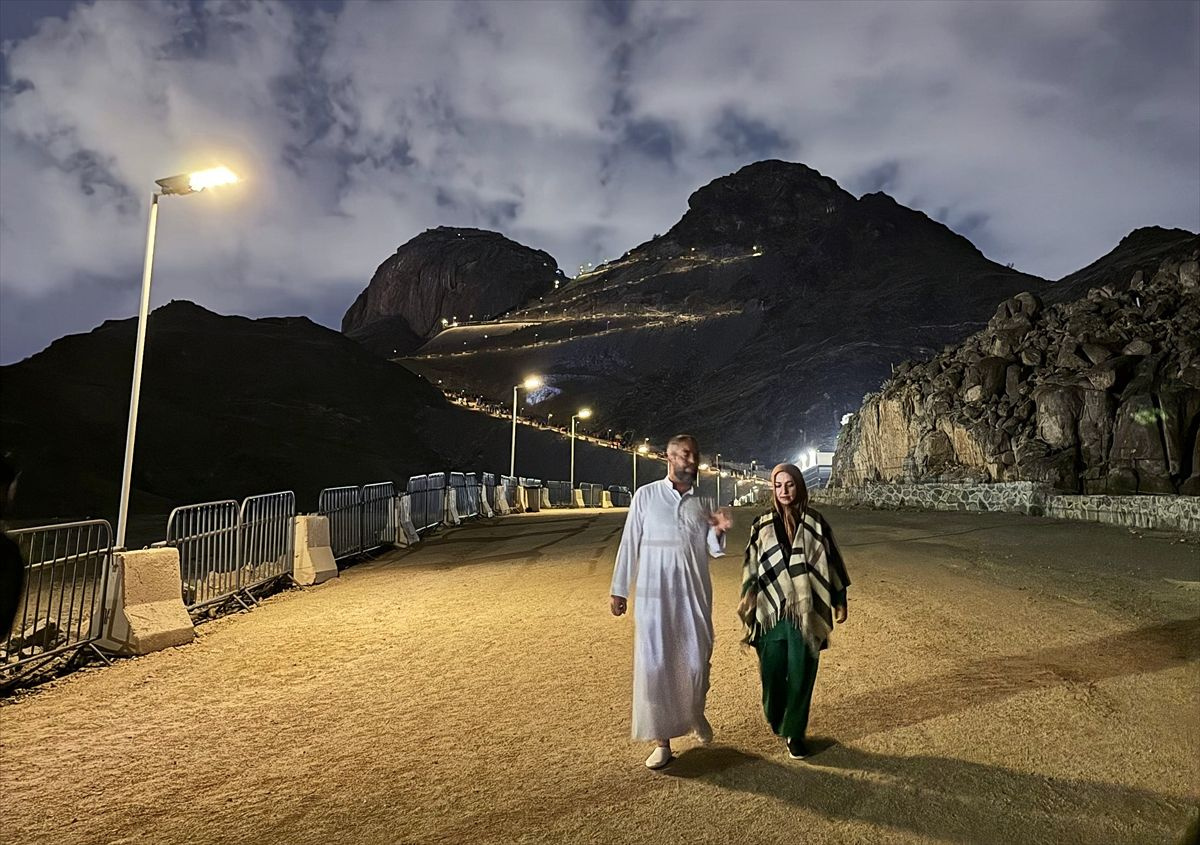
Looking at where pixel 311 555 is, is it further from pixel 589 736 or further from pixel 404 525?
pixel 589 736

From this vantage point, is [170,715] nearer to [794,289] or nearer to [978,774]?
[978,774]

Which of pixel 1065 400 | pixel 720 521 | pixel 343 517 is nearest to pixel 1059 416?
pixel 1065 400

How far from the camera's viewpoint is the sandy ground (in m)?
3.74

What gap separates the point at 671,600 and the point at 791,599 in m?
0.72

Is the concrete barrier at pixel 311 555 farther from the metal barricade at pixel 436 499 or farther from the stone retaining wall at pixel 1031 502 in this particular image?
the stone retaining wall at pixel 1031 502

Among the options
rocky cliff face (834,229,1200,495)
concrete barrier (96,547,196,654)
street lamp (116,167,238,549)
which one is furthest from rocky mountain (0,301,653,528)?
rocky cliff face (834,229,1200,495)

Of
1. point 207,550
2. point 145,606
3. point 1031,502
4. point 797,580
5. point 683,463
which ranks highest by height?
point 683,463

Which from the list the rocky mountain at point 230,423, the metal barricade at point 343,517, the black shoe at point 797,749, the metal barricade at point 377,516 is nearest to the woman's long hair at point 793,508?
the black shoe at point 797,749

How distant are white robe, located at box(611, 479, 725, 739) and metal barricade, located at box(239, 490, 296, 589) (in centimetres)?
750

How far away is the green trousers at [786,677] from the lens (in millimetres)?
4352

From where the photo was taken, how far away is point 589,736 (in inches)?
194

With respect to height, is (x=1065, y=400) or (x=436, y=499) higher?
(x=1065, y=400)

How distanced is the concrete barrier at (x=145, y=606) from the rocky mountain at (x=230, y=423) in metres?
27.6

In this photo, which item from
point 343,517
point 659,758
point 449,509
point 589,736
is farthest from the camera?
point 449,509
